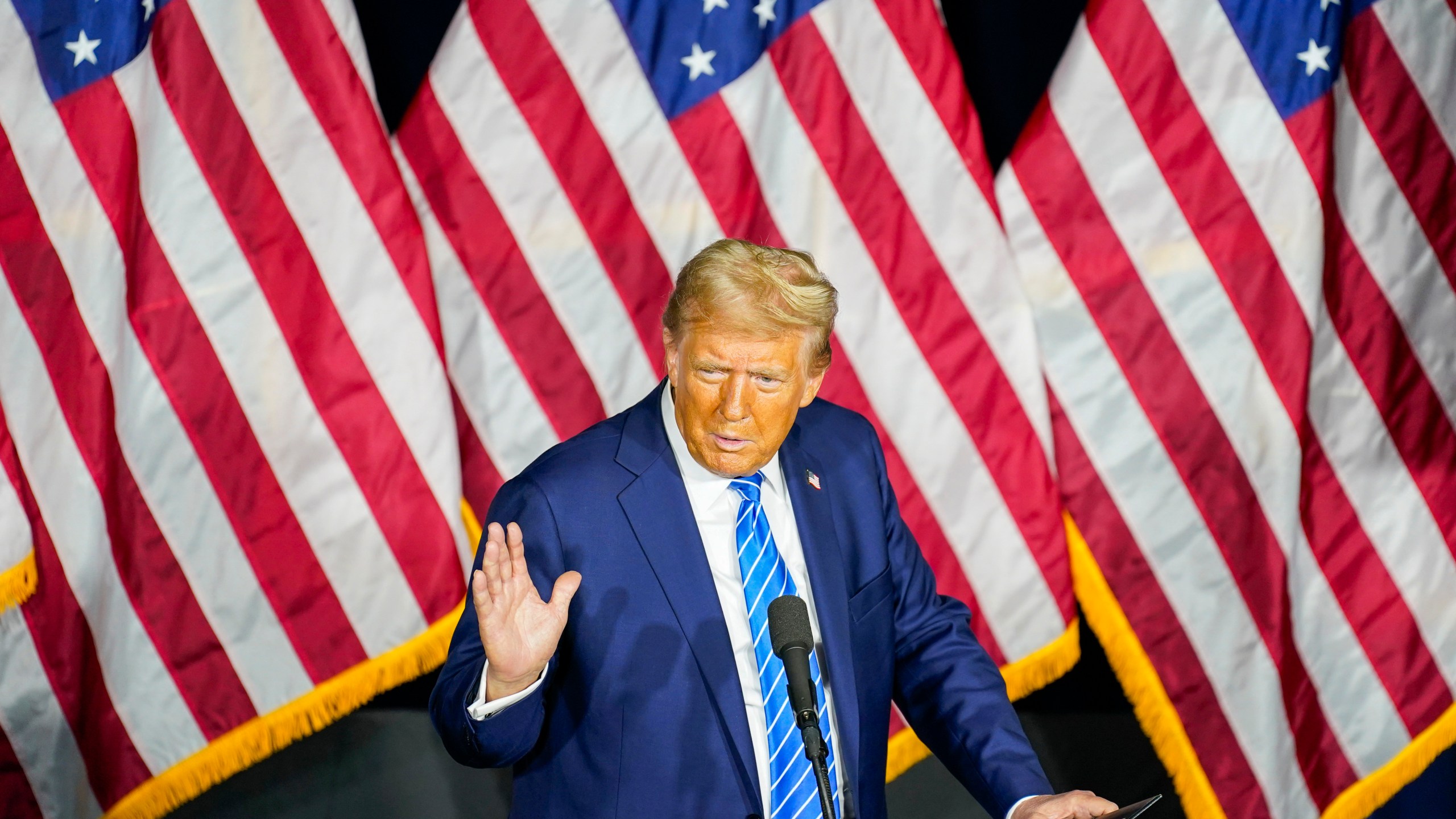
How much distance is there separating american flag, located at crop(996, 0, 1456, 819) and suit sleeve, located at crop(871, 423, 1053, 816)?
1198 millimetres

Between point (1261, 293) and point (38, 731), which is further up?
point (38, 731)

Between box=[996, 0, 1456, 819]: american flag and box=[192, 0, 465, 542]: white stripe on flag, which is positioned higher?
box=[192, 0, 465, 542]: white stripe on flag

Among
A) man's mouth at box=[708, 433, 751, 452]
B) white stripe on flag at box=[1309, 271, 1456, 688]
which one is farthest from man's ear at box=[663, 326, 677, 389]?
white stripe on flag at box=[1309, 271, 1456, 688]

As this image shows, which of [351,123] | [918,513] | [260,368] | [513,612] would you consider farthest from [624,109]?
[513,612]

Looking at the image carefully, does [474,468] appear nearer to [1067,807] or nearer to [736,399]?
[736,399]

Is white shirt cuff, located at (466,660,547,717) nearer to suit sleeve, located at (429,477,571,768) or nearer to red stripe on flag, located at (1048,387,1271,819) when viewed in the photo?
suit sleeve, located at (429,477,571,768)

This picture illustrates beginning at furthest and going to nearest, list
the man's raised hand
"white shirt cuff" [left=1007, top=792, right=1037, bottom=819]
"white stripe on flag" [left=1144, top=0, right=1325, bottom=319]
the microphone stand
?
"white stripe on flag" [left=1144, top=0, right=1325, bottom=319] < "white shirt cuff" [left=1007, top=792, right=1037, bottom=819] < the man's raised hand < the microphone stand

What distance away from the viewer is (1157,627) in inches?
114

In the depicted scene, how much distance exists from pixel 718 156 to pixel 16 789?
7.35 feet

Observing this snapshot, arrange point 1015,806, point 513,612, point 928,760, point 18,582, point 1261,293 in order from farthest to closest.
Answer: point 928,760 < point 1261,293 < point 18,582 < point 1015,806 < point 513,612

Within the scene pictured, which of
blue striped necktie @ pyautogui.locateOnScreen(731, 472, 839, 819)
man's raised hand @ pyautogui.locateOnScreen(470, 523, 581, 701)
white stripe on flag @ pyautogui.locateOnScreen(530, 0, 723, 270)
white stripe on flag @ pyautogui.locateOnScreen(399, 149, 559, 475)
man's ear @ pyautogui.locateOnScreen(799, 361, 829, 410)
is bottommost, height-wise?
blue striped necktie @ pyautogui.locateOnScreen(731, 472, 839, 819)

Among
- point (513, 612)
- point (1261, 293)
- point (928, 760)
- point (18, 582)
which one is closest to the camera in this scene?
point (513, 612)

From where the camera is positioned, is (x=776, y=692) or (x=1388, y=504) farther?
(x=1388, y=504)

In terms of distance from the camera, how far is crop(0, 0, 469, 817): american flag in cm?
276
